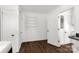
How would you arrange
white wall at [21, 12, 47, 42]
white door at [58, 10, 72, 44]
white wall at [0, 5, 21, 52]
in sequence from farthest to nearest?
1. white wall at [21, 12, 47, 42]
2. white door at [58, 10, 72, 44]
3. white wall at [0, 5, 21, 52]

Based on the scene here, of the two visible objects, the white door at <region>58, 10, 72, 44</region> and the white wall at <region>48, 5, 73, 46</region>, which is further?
the white wall at <region>48, 5, 73, 46</region>

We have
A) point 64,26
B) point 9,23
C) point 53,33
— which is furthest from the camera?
point 53,33

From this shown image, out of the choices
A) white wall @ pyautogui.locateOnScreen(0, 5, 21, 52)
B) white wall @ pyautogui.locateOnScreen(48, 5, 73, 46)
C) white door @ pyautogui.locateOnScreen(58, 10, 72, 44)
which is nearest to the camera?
white wall @ pyautogui.locateOnScreen(0, 5, 21, 52)

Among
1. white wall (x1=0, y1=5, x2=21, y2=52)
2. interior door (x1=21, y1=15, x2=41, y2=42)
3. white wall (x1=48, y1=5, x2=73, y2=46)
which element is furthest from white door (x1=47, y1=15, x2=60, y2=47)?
white wall (x1=0, y1=5, x2=21, y2=52)

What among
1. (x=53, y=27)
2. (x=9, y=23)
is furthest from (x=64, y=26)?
(x=9, y=23)

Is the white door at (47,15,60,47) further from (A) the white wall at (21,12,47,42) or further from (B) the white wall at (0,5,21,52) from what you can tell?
(B) the white wall at (0,5,21,52)

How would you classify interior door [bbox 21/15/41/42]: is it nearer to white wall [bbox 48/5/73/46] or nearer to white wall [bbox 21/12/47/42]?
white wall [bbox 21/12/47/42]

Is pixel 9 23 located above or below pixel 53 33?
above

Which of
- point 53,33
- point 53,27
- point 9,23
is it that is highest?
point 9,23

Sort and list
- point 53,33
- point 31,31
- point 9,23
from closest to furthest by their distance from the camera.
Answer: point 9,23 → point 53,33 → point 31,31

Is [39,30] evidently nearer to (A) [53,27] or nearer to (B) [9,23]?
(A) [53,27]

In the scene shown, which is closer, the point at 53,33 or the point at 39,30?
the point at 53,33

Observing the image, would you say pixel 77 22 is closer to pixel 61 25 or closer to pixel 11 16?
pixel 61 25
